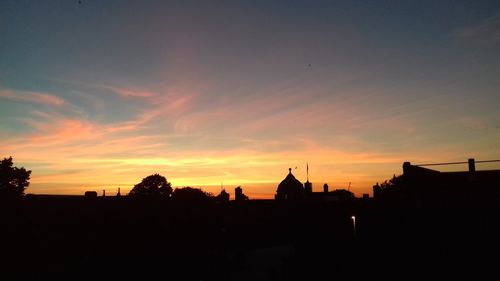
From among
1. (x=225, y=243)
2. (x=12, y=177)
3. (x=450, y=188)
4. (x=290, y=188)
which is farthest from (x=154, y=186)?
(x=450, y=188)

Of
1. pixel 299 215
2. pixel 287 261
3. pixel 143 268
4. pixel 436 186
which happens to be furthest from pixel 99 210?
pixel 436 186

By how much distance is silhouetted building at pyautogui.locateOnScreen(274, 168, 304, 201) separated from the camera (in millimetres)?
62781

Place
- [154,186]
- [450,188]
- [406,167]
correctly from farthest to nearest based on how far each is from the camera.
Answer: [154,186] → [406,167] → [450,188]

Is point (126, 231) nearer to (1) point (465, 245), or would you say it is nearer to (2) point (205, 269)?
(2) point (205, 269)

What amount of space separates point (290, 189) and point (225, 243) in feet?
96.3

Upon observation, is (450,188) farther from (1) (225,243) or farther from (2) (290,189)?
(1) (225,243)

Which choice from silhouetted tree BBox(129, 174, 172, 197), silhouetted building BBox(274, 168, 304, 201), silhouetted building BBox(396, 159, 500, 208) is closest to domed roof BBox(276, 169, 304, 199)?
silhouetted building BBox(274, 168, 304, 201)

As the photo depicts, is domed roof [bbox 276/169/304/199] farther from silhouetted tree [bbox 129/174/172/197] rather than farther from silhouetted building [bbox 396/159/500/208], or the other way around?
silhouetted tree [bbox 129/174/172/197]

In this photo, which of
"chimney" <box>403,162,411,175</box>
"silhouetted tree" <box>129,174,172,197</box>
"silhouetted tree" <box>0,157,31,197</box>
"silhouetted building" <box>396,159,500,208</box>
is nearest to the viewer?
"silhouetted building" <box>396,159,500,208</box>

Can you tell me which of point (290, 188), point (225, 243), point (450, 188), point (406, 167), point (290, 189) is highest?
point (406, 167)

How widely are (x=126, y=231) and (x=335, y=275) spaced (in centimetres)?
2079

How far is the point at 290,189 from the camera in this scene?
6338cm

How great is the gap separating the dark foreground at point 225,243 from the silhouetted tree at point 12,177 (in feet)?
109

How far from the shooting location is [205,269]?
3328 centimetres
